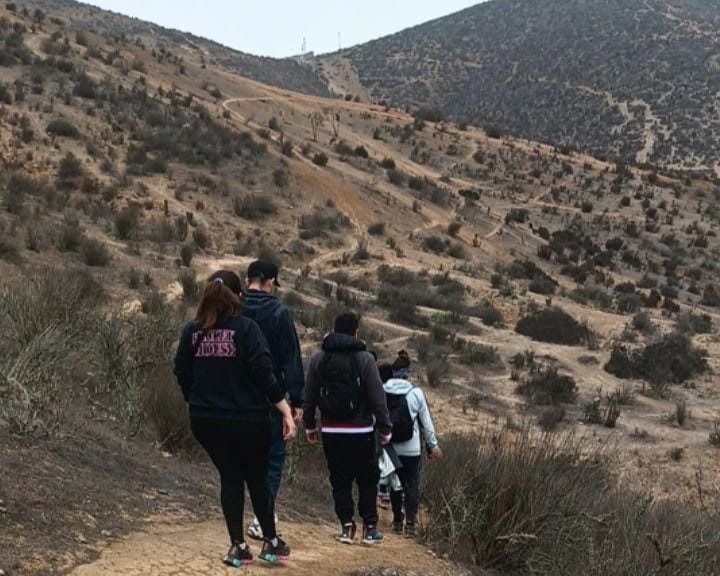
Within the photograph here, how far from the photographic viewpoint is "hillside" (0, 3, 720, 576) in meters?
5.74

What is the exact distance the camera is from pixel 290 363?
486 cm

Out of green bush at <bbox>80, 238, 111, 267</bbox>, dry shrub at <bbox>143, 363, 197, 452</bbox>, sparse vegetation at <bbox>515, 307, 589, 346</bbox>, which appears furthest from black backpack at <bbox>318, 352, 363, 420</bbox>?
sparse vegetation at <bbox>515, 307, 589, 346</bbox>

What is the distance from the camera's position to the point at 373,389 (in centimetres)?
510

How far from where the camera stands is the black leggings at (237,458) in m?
4.20

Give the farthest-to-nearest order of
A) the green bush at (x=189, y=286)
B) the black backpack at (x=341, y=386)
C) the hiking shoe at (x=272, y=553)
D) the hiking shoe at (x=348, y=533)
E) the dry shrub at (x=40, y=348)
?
the green bush at (x=189, y=286), the dry shrub at (x=40, y=348), the hiking shoe at (x=348, y=533), the black backpack at (x=341, y=386), the hiking shoe at (x=272, y=553)

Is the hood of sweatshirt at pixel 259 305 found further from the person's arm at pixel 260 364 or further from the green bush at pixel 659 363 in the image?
the green bush at pixel 659 363

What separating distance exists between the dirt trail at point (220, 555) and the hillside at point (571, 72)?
5298 centimetres

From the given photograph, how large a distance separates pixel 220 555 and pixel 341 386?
4.33 feet

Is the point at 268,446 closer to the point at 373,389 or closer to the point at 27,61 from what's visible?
the point at 373,389

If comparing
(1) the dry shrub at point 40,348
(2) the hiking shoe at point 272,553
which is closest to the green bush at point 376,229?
(1) the dry shrub at point 40,348

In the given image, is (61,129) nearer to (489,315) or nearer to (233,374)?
(489,315)

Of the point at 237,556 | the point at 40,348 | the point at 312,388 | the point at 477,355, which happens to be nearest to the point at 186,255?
the point at 477,355

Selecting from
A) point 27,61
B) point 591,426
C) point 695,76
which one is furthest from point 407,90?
point 591,426

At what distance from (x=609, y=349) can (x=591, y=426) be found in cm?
526
